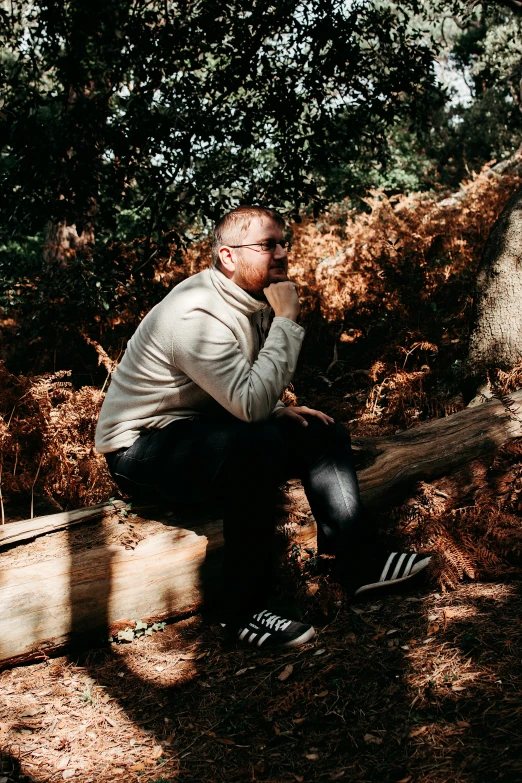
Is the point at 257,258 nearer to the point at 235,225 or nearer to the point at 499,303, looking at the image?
the point at 235,225

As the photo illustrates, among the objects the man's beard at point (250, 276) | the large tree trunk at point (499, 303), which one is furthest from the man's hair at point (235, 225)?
the large tree trunk at point (499, 303)

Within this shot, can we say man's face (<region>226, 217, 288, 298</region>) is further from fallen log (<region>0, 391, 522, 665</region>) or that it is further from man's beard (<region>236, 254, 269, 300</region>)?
fallen log (<region>0, 391, 522, 665</region>)

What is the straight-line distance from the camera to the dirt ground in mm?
2289

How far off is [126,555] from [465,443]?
2213 millimetres

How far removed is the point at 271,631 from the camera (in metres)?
3.07

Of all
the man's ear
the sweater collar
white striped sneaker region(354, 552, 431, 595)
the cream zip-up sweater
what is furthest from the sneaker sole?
the man's ear

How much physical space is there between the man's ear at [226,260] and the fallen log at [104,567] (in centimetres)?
134

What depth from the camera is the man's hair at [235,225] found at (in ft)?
11.1

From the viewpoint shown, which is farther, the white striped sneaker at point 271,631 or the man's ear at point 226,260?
the man's ear at point 226,260

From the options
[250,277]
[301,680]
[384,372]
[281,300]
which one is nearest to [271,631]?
[301,680]

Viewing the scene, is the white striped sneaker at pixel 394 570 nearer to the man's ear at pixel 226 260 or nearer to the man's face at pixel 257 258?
the man's face at pixel 257 258

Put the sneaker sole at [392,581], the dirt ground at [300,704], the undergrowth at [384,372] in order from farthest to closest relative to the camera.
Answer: the undergrowth at [384,372] → the sneaker sole at [392,581] → the dirt ground at [300,704]

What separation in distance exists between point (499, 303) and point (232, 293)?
2593 millimetres

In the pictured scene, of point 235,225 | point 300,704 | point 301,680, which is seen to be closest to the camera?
point 300,704
